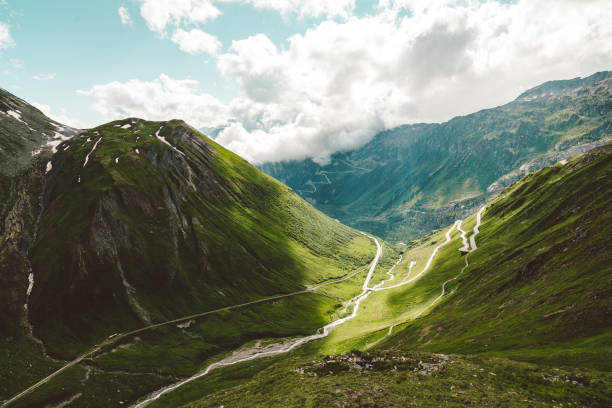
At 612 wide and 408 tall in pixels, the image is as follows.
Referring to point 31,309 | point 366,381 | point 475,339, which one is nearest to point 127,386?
point 31,309

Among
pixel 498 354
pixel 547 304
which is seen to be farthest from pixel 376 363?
pixel 547 304

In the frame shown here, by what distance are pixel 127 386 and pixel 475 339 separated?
303 feet

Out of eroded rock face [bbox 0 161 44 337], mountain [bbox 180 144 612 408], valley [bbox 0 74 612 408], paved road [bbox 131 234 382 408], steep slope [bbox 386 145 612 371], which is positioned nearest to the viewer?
mountain [bbox 180 144 612 408]

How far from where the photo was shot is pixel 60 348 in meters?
96.9

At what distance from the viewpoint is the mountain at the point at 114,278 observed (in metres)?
96.8

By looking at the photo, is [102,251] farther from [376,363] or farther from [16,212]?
[376,363]

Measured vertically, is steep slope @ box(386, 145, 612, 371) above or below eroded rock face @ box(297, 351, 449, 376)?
above

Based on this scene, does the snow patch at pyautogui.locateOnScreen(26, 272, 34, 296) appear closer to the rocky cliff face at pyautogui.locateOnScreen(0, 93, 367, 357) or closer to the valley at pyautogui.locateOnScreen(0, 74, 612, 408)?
the rocky cliff face at pyautogui.locateOnScreen(0, 93, 367, 357)

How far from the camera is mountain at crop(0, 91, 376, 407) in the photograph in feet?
318

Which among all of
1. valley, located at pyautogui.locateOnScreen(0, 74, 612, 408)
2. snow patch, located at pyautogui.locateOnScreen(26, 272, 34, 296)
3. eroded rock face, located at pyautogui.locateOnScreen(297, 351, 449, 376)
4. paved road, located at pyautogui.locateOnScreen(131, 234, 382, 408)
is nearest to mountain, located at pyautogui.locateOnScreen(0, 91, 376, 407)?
snow patch, located at pyautogui.locateOnScreen(26, 272, 34, 296)

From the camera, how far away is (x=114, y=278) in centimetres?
13062

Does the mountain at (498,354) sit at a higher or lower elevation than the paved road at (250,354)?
higher

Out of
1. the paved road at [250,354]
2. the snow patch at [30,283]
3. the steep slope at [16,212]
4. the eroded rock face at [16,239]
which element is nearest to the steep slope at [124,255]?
the snow patch at [30,283]

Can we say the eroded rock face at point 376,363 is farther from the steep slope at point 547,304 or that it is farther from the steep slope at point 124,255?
the steep slope at point 124,255
